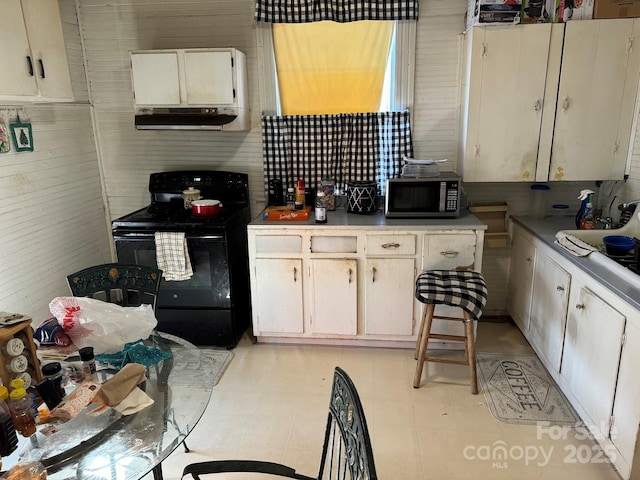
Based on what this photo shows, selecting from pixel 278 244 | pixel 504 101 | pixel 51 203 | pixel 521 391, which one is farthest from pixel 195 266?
pixel 504 101

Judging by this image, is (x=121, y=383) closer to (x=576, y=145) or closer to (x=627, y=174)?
(x=576, y=145)

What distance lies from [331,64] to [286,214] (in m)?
1.13

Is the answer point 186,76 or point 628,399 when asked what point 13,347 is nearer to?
point 186,76

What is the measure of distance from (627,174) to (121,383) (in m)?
3.06

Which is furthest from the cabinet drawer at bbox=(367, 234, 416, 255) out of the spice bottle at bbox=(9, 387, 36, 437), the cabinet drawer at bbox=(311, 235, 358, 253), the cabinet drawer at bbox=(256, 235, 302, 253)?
the spice bottle at bbox=(9, 387, 36, 437)

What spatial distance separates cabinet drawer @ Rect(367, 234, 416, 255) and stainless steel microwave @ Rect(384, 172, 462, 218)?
19 cm

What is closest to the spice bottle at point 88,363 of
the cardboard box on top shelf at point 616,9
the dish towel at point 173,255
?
the dish towel at point 173,255

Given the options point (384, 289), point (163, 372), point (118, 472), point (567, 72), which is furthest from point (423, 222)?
→ point (118, 472)

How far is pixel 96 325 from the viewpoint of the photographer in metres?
1.72

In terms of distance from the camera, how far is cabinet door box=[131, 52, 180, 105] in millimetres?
2994

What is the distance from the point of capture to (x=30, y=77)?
2387 mm

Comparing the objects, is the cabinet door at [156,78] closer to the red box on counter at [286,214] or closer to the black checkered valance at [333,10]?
the black checkered valance at [333,10]

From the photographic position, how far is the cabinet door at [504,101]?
2.79 m

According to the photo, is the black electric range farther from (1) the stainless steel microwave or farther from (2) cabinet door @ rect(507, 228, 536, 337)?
(2) cabinet door @ rect(507, 228, 536, 337)
